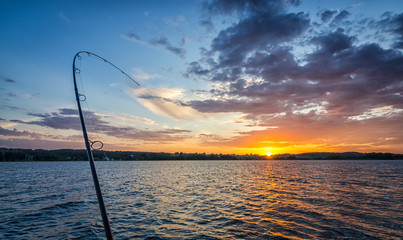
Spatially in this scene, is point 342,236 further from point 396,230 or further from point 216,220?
point 216,220

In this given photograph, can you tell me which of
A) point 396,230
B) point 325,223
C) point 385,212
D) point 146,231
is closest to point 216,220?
point 146,231

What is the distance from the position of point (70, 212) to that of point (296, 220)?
76.0 feet

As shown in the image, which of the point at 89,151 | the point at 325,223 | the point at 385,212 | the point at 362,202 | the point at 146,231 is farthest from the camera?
the point at 362,202

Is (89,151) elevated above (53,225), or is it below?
above

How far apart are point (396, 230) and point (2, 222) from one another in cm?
3344

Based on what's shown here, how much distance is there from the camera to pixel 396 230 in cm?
1611

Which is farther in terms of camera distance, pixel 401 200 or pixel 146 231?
pixel 401 200

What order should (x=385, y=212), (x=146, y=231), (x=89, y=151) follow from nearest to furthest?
Answer: (x=89, y=151) → (x=146, y=231) → (x=385, y=212)

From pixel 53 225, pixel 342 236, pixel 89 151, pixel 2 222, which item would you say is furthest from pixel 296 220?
pixel 2 222

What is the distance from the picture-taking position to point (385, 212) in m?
21.5

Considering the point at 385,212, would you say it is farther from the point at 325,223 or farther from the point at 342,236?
the point at 342,236

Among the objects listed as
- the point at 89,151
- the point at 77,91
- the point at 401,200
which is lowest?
the point at 401,200

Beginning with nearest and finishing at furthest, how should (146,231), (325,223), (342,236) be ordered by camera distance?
(342,236) → (146,231) → (325,223)

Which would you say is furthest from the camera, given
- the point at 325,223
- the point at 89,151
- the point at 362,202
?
the point at 362,202
